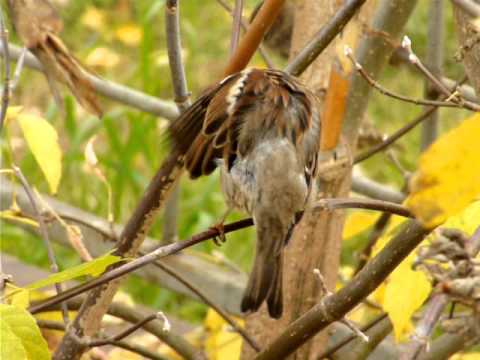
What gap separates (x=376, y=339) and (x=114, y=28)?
4.84 metres

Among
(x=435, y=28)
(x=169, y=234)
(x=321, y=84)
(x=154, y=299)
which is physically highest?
(x=435, y=28)

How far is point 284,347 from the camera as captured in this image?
1622mm

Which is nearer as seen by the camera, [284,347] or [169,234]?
[284,347]

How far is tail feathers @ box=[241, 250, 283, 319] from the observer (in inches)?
72.1

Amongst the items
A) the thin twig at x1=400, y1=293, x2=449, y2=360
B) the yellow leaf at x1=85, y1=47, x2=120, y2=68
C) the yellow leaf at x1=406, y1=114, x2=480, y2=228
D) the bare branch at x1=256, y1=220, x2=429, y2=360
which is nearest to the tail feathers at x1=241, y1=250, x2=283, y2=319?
the bare branch at x1=256, y1=220, x2=429, y2=360

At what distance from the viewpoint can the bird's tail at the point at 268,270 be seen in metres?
1.84

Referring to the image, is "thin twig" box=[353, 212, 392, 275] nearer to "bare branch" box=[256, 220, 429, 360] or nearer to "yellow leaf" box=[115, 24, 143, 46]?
"bare branch" box=[256, 220, 429, 360]

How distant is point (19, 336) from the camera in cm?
138

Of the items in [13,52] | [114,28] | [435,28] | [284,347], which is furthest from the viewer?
[114,28]

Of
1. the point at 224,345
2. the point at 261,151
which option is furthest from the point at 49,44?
the point at 224,345

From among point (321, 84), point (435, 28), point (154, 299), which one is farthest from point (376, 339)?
point (154, 299)

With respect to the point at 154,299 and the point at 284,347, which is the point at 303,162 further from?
the point at 154,299

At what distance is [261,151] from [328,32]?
0.25 meters

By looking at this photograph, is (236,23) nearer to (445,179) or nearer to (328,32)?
(328,32)
